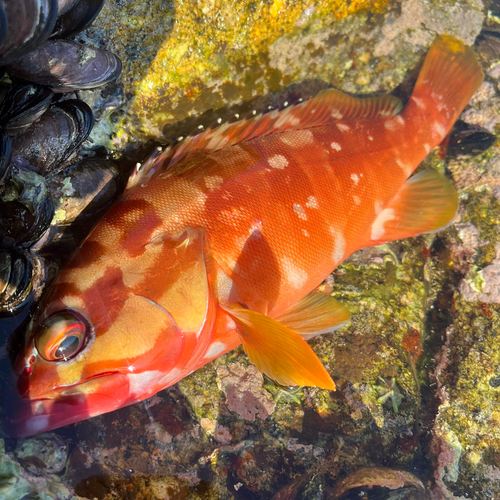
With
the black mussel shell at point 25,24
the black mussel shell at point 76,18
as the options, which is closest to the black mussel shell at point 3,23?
the black mussel shell at point 25,24

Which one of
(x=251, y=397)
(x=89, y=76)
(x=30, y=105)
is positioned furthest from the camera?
(x=251, y=397)

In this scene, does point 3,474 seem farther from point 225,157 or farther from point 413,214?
point 413,214

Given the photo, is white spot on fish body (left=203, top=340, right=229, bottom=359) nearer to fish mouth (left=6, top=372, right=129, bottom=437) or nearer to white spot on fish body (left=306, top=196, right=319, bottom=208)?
fish mouth (left=6, top=372, right=129, bottom=437)

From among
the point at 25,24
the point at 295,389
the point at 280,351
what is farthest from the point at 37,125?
the point at 295,389

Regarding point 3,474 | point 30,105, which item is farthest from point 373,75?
point 3,474

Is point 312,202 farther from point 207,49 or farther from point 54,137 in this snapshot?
point 54,137

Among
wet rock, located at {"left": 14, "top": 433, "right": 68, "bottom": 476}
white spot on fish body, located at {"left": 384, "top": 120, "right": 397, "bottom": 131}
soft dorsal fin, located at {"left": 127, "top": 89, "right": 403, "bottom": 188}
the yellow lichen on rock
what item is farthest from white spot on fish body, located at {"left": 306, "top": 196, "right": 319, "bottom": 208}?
wet rock, located at {"left": 14, "top": 433, "right": 68, "bottom": 476}
